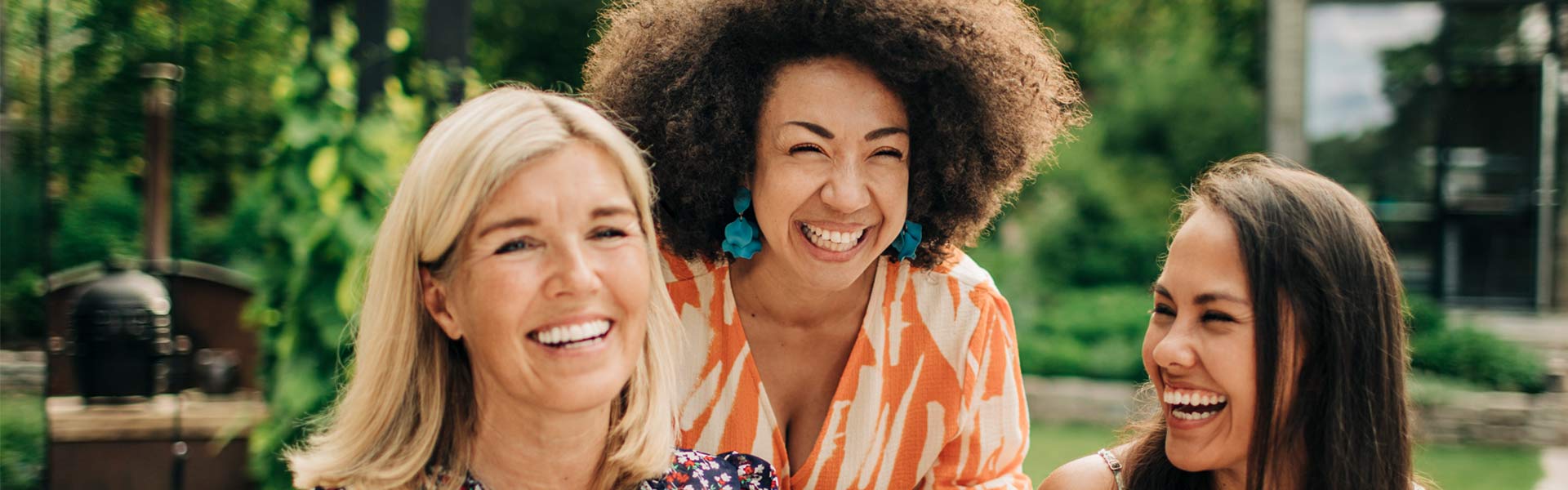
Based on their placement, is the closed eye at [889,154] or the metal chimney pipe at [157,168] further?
the metal chimney pipe at [157,168]

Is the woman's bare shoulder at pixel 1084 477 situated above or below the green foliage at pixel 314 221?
below

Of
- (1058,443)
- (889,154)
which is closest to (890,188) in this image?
(889,154)

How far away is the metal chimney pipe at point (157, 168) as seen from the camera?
4977mm

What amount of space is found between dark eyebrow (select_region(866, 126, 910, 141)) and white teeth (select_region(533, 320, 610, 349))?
0.85 m

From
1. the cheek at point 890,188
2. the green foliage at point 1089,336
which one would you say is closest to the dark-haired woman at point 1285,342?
the cheek at point 890,188

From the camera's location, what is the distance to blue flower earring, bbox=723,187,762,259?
109 inches

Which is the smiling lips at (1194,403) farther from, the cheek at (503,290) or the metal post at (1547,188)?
the metal post at (1547,188)

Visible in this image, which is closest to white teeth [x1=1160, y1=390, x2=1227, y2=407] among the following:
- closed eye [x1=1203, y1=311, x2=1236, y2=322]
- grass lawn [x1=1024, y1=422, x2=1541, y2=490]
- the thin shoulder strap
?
closed eye [x1=1203, y1=311, x2=1236, y2=322]

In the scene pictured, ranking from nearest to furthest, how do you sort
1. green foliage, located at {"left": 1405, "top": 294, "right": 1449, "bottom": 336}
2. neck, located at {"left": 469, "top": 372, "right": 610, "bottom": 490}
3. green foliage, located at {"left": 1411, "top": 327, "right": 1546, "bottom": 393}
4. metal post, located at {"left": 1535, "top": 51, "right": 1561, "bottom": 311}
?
1. neck, located at {"left": 469, "top": 372, "right": 610, "bottom": 490}
2. green foliage, located at {"left": 1411, "top": 327, "right": 1546, "bottom": 393}
3. green foliage, located at {"left": 1405, "top": 294, "right": 1449, "bottom": 336}
4. metal post, located at {"left": 1535, "top": 51, "right": 1561, "bottom": 311}

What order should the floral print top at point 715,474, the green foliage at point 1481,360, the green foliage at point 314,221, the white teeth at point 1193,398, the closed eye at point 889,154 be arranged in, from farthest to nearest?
the green foliage at point 1481,360
the green foliage at point 314,221
the closed eye at point 889,154
the white teeth at point 1193,398
the floral print top at point 715,474

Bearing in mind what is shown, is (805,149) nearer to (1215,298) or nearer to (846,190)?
(846,190)

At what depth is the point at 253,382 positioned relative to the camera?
5.62 metres

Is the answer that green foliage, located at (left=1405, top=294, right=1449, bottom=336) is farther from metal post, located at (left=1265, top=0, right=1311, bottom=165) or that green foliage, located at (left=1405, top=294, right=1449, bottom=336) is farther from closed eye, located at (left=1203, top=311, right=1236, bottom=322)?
closed eye, located at (left=1203, top=311, right=1236, bottom=322)

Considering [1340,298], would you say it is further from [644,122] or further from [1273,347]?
[644,122]
